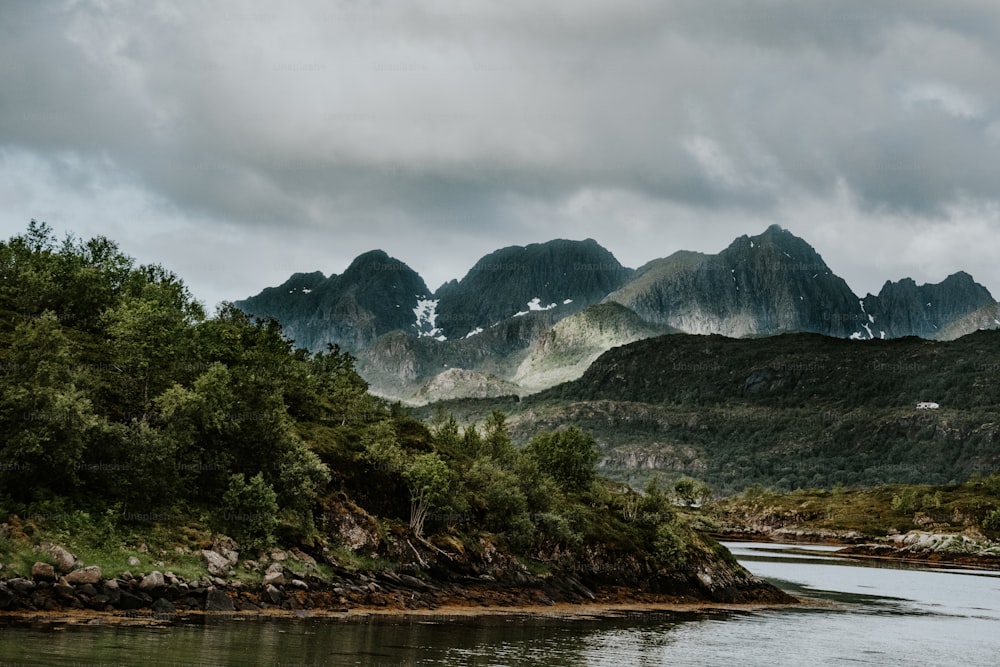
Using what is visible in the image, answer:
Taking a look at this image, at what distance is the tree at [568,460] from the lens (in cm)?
13125

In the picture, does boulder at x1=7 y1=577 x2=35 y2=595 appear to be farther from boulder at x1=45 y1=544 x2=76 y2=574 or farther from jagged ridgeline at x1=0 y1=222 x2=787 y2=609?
boulder at x1=45 y1=544 x2=76 y2=574

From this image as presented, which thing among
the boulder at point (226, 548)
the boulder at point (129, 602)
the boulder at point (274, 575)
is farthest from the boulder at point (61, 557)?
the boulder at point (274, 575)

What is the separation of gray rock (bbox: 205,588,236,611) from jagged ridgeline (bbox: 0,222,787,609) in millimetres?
2347

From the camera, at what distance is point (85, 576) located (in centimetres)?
5759

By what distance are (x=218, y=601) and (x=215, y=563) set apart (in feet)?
14.8

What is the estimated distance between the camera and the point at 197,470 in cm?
7625

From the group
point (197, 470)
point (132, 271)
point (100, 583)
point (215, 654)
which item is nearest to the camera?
point (215, 654)

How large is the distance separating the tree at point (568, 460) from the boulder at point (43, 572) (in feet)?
267

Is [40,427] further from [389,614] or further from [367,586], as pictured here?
[389,614]

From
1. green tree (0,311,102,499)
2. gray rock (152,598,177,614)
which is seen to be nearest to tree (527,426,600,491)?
gray rock (152,598,177,614)

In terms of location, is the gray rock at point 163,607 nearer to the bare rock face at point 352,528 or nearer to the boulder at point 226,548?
the boulder at point 226,548

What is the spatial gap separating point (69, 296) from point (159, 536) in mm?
59659

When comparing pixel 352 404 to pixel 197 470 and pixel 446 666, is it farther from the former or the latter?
pixel 446 666

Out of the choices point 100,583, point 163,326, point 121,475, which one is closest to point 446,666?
point 100,583
